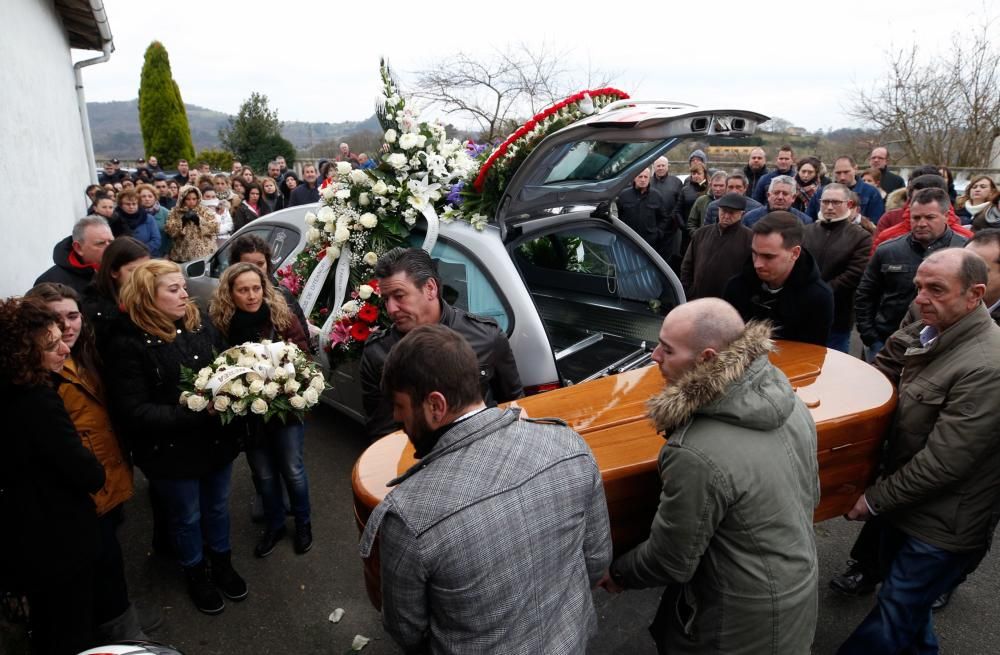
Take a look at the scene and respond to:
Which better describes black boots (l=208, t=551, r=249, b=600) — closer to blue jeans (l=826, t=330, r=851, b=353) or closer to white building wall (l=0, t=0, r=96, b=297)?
white building wall (l=0, t=0, r=96, b=297)

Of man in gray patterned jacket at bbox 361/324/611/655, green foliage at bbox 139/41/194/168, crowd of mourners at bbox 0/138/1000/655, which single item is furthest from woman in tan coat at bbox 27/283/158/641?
green foliage at bbox 139/41/194/168

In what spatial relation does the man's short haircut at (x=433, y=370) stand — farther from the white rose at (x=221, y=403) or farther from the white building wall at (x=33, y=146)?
the white building wall at (x=33, y=146)

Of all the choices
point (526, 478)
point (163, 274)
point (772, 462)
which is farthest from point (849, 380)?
point (163, 274)

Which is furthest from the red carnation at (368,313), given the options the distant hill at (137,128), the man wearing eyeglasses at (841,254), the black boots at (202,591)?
the distant hill at (137,128)

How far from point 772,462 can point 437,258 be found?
264cm

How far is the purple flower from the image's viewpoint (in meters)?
3.94

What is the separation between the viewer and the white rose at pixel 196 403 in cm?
268

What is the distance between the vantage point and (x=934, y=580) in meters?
2.33

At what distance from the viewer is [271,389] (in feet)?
9.42

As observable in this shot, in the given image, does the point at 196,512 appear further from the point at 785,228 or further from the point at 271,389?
the point at 785,228

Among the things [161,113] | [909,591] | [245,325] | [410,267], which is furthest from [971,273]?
[161,113]

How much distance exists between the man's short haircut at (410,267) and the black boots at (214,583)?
1.76m

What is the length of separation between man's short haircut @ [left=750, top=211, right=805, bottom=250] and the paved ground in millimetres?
1724

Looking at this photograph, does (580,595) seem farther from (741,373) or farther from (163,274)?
(163,274)
